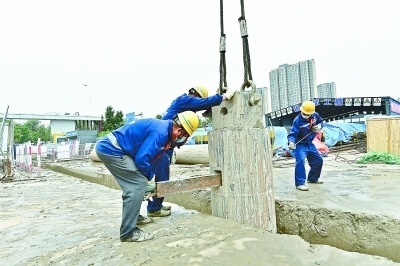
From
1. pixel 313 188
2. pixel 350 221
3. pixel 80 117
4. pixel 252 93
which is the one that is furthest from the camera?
pixel 80 117

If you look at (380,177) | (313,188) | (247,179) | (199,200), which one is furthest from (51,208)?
(380,177)

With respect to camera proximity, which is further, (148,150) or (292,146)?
(292,146)

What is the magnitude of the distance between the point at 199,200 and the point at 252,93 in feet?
7.46

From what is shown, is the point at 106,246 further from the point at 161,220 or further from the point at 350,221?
the point at 350,221

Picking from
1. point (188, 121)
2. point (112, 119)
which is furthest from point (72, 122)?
point (188, 121)

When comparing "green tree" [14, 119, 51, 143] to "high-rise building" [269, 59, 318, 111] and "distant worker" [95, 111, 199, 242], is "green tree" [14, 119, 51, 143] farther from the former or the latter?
"distant worker" [95, 111, 199, 242]

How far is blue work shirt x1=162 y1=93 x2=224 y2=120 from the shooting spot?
437 cm

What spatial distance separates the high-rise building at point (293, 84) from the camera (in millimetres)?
36219

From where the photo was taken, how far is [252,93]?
13.9 feet

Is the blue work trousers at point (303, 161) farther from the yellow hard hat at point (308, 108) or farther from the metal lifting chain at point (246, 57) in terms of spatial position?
the metal lifting chain at point (246, 57)

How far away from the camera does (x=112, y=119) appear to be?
140 ft

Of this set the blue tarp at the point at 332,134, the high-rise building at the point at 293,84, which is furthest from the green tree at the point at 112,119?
the blue tarp at the point at 332,134

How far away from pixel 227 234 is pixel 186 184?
76 centimetres

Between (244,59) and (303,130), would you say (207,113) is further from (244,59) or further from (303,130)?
(303,130)
